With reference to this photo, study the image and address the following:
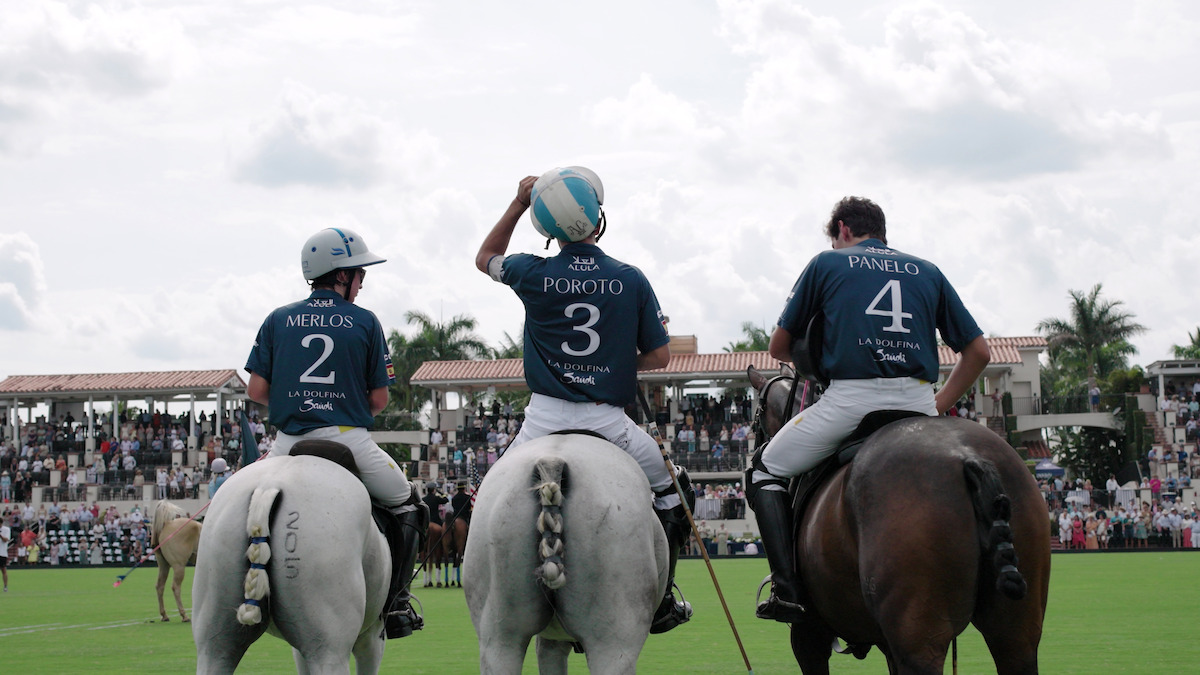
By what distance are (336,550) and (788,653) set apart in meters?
6.88

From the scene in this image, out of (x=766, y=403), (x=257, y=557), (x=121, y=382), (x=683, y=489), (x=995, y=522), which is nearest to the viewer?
(x=995, y=522)

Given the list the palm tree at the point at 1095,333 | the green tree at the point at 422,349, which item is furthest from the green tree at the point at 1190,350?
the green tree at the point at 422,349

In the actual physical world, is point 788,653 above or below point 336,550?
below

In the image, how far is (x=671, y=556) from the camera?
5.45 meters

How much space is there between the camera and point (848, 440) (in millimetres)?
5387

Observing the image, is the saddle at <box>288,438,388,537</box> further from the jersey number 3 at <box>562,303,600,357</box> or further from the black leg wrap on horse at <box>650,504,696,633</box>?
the black leg wrap on horse at <box>650,504,696,633</box>

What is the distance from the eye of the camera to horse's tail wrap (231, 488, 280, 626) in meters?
4.93

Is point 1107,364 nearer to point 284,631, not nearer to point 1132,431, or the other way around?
point 1132,431

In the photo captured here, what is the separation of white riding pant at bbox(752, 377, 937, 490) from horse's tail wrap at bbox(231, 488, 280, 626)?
2386mm

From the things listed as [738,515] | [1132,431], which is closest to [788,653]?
[738,515]

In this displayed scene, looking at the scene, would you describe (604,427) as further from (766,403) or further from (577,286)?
(766,403)

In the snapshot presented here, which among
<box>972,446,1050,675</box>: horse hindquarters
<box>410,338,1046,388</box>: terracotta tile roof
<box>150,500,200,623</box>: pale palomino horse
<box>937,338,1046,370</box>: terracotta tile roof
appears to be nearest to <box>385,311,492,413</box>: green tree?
<box>410,338,1046,388</box>: terracotta tile roof

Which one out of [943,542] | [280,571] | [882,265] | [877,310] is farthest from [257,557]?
[882,265]

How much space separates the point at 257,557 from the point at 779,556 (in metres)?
2.41
